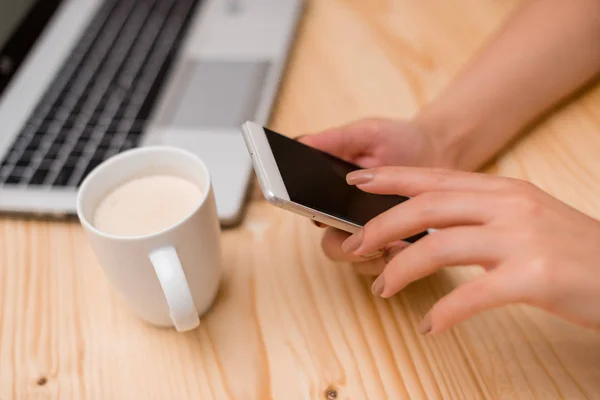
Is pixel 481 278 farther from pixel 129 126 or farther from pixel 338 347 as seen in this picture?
pixel 129 126

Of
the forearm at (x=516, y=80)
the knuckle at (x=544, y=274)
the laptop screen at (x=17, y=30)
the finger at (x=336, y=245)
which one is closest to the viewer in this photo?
the knuckle at (x=544, y=274)

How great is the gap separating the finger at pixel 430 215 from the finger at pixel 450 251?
1 centimetres

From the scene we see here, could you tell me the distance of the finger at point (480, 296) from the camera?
13.7 inches

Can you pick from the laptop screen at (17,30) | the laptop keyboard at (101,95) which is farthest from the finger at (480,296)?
the laptop screen at (17,30)

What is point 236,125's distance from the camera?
634mm

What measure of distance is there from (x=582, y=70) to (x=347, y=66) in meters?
0.28

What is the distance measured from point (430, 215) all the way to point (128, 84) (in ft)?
1.57

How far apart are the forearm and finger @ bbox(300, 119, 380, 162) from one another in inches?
2.8

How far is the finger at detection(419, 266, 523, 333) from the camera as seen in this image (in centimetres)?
35

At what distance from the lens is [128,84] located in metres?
0.71

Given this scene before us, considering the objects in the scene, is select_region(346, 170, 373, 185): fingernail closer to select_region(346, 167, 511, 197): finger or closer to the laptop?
select_region(346, 167, 511, 197): finger

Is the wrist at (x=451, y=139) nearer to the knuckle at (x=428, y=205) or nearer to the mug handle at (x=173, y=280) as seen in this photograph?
the knuckle at (x=428, y=205)

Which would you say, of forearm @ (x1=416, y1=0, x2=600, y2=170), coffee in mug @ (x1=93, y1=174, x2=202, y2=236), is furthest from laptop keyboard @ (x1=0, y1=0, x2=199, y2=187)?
forearm @ (x1=416, y1=0, x2=600, y2=170)

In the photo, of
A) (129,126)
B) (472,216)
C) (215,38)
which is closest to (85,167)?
(129,126)
